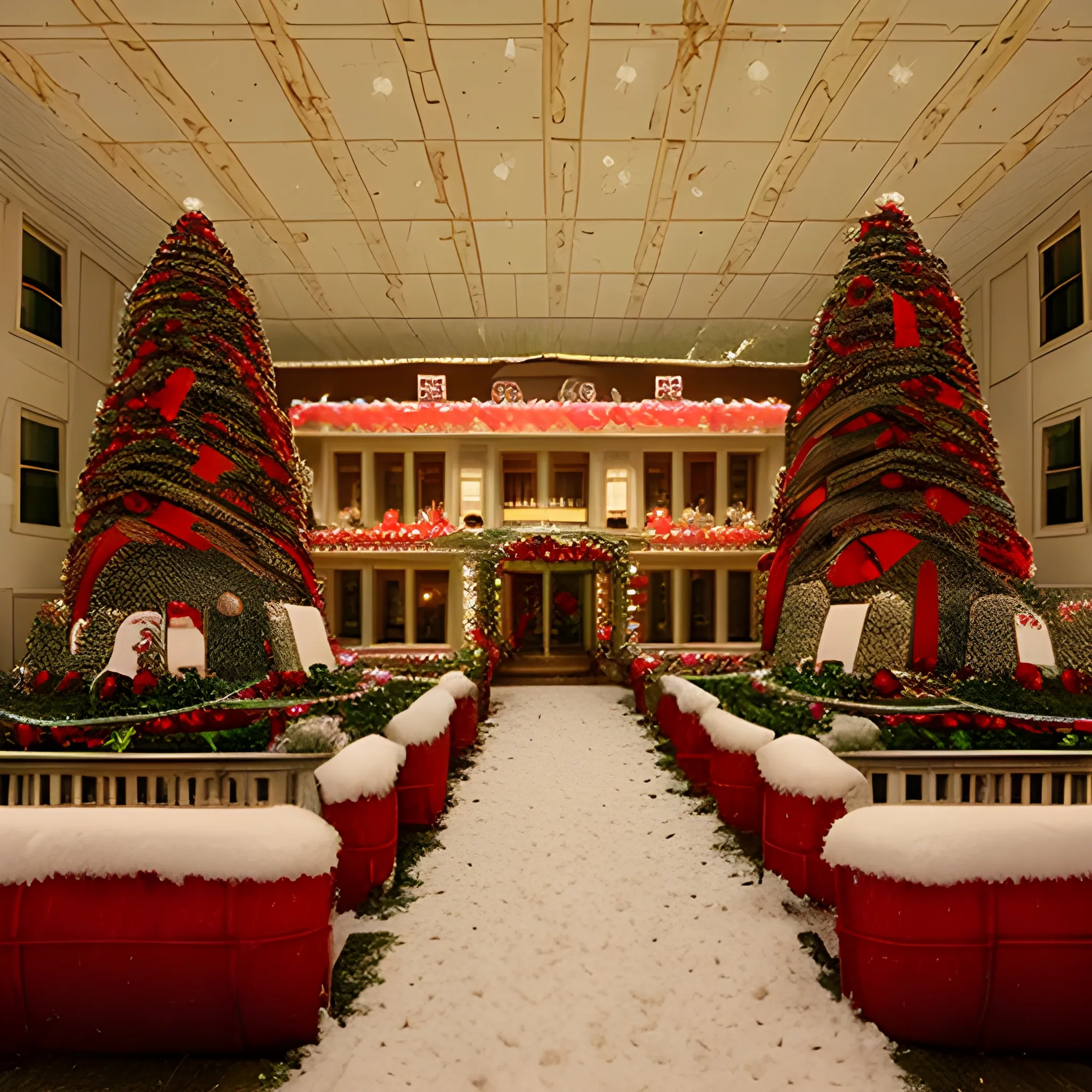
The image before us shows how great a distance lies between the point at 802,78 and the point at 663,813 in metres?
4.46

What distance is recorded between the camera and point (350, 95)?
4.37m

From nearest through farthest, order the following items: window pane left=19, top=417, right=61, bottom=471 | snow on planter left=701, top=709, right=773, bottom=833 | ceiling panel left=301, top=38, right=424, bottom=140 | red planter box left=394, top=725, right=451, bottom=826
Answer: snow on planter left=701, top=709, right=773, bottom=833, red planter box left=394, top=725, right=451, bottom=826, ceiling panel left=301, top=38, right=424, bottom=140, window pane left=19, top=417, right=61, bottom=471

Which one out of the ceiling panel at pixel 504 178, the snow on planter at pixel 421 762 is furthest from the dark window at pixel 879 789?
the ceiling panel at pixel 504 178

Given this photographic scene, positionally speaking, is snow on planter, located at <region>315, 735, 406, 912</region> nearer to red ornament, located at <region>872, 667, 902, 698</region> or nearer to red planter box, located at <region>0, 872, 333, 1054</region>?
red planter box, located at <region>0, 872, 333, 1054</region>

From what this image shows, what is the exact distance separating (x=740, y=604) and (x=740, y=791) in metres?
4.91

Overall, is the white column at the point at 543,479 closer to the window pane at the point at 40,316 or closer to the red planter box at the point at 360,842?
the window pane at the point at 40,316

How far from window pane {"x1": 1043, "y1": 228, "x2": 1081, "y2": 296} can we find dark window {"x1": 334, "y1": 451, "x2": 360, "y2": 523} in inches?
273

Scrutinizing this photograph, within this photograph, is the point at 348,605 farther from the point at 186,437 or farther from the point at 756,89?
the point at 756,89

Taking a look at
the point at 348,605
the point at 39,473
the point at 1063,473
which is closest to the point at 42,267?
the point at 39,473

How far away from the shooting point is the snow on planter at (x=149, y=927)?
5.81ft

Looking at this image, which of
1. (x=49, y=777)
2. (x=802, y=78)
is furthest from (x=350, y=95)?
(x=49, y=777)

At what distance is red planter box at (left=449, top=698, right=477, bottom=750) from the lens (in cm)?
509

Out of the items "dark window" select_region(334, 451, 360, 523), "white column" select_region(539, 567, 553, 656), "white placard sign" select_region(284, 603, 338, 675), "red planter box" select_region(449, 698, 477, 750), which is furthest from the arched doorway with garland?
"white placard sign" select_region(284, 603, 338, 675)

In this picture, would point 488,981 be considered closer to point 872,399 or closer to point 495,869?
point 495,869
